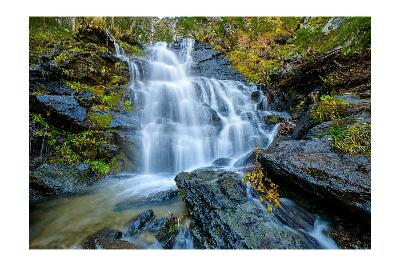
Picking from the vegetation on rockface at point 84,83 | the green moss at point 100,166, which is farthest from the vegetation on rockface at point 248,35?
the green moss at point 100,166

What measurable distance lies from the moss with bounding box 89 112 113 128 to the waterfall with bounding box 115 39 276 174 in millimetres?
865

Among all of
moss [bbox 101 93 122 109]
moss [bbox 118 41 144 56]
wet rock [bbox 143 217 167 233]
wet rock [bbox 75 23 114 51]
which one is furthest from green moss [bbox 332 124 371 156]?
moss [bbox 118 41 144 56]

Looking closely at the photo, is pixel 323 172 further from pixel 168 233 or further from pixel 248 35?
pixel 248 35

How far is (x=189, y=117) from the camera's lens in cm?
787

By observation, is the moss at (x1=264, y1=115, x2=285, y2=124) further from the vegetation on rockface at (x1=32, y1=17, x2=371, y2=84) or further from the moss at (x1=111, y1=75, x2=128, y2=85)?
the moss at (x1=111, y1=75, x2=128, y2=85)

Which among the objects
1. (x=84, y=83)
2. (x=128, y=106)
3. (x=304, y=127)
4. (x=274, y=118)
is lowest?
(x=304, y=127)

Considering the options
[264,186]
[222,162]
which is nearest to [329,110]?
[264,186]

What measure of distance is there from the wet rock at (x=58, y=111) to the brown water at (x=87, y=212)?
1743 mm

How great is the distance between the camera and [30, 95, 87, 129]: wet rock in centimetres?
652

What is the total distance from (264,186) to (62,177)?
4044 millimetres

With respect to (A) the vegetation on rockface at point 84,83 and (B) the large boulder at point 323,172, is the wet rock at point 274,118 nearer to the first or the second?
(B) the large boulder at point 323,172
